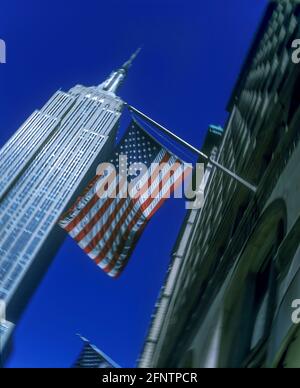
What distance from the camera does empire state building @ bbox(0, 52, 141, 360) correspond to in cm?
11388

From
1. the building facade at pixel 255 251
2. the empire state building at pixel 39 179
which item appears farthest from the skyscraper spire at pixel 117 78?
the building facade at pixel 255 251

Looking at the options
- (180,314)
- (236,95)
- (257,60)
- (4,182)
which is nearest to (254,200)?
(180,314)

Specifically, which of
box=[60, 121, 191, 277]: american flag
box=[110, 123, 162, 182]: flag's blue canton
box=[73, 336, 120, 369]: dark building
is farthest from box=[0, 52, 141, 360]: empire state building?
box=[73, 336, 120, 369]: dark building

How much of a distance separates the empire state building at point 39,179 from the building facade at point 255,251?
10663cm

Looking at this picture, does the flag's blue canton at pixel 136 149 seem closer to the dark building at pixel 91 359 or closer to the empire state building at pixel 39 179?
the dark building at pixel 91 359

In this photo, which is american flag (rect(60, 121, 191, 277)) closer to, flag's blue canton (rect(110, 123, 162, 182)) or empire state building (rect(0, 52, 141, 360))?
flag's blue canton (rect(110, 123, 162, 182))

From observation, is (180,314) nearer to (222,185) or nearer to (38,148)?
(222,185)

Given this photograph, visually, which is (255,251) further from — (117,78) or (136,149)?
(117,78)

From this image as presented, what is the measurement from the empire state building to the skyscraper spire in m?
31.6

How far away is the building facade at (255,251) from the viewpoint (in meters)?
5.25

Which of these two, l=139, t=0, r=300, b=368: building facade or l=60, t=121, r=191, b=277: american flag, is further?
l=60, t=121, r=191, b=277: american flag

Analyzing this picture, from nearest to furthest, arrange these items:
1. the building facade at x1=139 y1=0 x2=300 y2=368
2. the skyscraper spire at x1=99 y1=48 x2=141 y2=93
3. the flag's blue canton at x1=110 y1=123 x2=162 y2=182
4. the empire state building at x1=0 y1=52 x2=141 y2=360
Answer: the building facade at x1=139 y1=0 x2=300 y2=368, the flag's blue canton at x1=110 y1=123 x2=162 y2=182, the empire state building at x1=0 y1=52 x2=141 y2=360, the skyscraper spire at x1=99 y1=48 x2=141 y2=93

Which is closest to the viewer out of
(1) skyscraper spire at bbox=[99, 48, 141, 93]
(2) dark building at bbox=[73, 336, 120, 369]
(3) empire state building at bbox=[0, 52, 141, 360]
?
(2) dark building at bbox=[73, 336, 120, 369]
